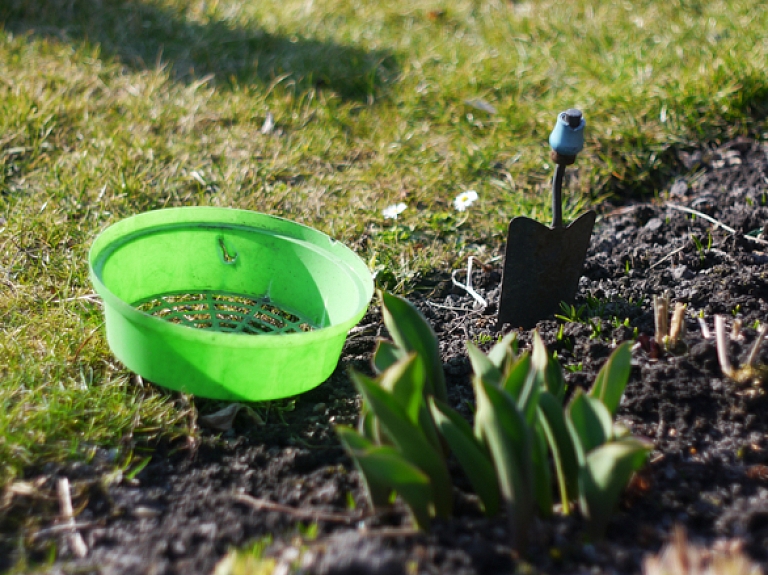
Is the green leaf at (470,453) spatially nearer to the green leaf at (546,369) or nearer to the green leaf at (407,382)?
the green leaf at (407,382)

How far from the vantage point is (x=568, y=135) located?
1986mm

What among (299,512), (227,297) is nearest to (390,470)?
(299,512)

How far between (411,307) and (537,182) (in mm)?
1558

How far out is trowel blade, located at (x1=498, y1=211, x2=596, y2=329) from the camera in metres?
2.08

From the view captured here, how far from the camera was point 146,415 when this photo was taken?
186 centimetres

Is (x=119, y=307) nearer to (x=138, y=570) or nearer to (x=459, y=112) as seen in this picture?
(x=138, y=570)

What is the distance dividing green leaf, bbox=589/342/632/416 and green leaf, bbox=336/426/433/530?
375 mm

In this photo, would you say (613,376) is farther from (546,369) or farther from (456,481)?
(456,481)

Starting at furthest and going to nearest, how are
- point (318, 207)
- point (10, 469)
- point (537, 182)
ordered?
point (537, 182)
point (318, 207)
point (10, 469)

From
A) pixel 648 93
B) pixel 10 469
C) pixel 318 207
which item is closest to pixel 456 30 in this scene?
pixel 648 93

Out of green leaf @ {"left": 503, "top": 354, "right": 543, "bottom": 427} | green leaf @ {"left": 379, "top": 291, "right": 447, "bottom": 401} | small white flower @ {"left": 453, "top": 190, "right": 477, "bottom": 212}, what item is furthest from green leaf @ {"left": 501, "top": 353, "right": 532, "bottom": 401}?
small white flower @ {"left": 453, "top": 190, "right": 477, "bottom": 212}

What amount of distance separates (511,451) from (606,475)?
6.5 inches

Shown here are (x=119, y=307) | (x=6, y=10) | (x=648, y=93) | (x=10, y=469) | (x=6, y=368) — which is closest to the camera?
(x=10, y=469)

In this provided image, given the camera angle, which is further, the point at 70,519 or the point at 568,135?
the point at 568,135
